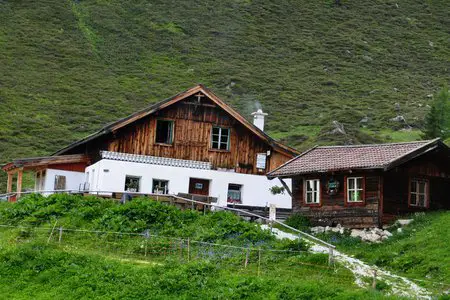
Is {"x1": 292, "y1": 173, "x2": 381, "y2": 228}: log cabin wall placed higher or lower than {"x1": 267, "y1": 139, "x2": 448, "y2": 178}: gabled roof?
lower

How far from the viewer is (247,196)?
46.1m

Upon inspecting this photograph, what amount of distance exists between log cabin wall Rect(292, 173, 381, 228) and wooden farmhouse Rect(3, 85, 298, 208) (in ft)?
16.3

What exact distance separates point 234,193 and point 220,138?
3.09 m

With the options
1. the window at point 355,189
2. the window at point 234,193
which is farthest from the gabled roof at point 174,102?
the window at point 355,189

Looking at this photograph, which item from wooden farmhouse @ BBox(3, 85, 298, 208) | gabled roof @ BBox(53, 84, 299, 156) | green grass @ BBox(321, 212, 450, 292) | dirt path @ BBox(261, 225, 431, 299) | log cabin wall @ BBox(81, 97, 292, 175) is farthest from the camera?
log cabin wall @ BBox(81, 97, 292, 175)

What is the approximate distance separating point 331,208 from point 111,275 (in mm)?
14199

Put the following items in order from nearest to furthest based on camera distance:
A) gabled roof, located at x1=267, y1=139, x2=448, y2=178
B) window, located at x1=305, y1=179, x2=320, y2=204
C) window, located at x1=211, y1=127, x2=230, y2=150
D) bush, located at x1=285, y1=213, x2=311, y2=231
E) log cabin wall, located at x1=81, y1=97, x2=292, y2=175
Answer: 1. gabled roof, located at x1=267, y1=139, x2=448, y2=178
2. bush, located at x1=285, y1=213, x2=311, y2=231
3. window, located at x1=305, y1=179, x2=320, y2=204
4. log cabin wall, located at x1=81, y1=97, x2=292, y2=175
5. window, located at x1=211, y1=127, x2=230, y2=150

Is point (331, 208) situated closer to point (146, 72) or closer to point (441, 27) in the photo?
point (146, 72)

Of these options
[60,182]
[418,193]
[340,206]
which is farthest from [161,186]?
[418,193]

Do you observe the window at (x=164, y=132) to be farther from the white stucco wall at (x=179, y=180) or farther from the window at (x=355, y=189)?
the window at (x=355, y=189)

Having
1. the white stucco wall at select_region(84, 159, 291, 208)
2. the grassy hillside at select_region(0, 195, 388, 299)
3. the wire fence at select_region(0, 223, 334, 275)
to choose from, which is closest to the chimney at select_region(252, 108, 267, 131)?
the white stucco wall at select_region(84, 159, 291, 208)

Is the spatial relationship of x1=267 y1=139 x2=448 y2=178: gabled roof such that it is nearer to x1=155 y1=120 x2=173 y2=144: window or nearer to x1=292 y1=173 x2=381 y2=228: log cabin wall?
x1=292 y1=173 x2=381 y2=228: log cabin wall

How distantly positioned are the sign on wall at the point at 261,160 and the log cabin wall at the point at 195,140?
7.6 inches

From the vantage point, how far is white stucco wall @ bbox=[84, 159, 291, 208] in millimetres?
42938
